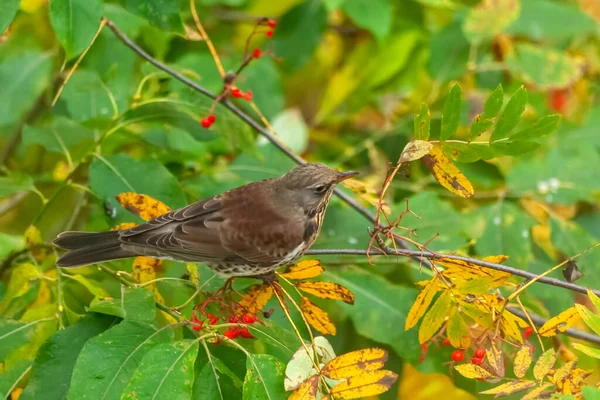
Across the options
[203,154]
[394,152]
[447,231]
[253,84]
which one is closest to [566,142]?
[394,152]

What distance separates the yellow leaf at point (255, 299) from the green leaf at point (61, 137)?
1258mm

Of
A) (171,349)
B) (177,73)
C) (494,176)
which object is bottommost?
(494,176)

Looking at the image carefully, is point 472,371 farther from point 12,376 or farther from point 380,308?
point 12,376

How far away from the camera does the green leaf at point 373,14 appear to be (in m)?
4.06

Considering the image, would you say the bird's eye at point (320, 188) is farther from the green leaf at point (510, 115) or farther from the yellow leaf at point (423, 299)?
the green leaf at point (510, 115)

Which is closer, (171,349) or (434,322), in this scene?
(171,349)

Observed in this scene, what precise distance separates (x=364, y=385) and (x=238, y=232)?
1.08 metres

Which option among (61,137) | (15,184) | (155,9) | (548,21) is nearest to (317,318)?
(155,9)

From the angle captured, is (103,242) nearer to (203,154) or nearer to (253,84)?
(203,154)

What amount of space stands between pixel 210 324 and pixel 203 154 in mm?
1254

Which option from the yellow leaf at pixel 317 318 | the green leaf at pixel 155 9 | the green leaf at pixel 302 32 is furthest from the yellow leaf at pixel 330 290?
the green leaf at pixel 302 32

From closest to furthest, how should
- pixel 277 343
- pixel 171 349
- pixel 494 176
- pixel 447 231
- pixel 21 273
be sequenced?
1. pixel 171 349
2. pixel 277 343
3. pixel 21 273
4. pixel 447 231
5. pixel 494 176

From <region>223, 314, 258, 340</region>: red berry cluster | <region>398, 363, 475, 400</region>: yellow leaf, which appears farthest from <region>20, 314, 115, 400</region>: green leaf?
<region>398, 363, 475, 400</region>: yellow leaf

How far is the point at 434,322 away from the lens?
8.22ft
